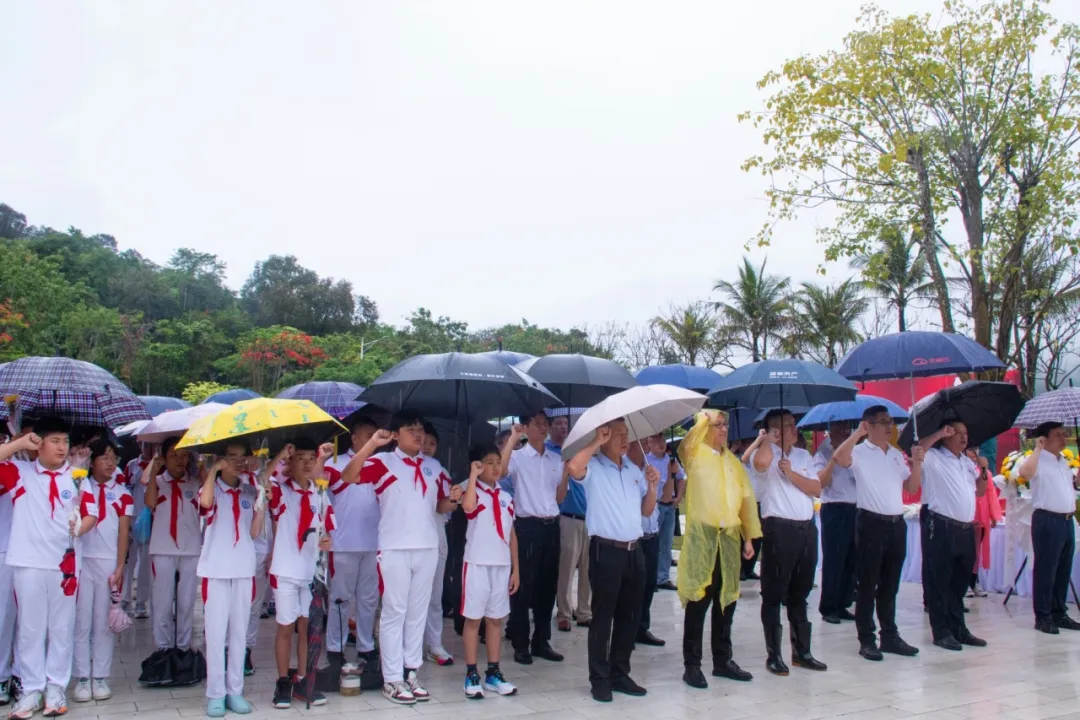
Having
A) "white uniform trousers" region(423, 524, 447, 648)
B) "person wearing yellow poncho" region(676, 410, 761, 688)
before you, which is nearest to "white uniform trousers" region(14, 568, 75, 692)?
"white uniform trousers" region(423, 524, 447, 648)

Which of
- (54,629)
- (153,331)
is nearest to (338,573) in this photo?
(54,629)

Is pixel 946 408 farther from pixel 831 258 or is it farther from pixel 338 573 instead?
pixel 831 258

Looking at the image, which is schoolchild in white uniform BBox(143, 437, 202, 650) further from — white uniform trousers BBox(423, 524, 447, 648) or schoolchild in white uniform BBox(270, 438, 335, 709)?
white uniform trousers BBox(423, 524, 447, 648)

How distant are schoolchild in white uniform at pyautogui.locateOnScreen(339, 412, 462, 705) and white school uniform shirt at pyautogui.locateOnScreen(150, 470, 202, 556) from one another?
109 centimetres

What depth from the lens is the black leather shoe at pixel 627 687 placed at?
529cm

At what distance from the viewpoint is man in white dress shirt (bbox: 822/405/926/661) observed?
6.36 metres

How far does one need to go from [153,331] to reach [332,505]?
36475mm

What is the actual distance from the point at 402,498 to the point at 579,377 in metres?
1.73

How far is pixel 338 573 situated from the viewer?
562cm

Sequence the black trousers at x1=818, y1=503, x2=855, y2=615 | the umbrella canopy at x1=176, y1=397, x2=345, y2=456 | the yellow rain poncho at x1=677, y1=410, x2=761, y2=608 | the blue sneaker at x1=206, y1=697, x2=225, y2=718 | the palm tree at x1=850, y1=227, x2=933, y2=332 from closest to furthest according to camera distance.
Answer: the umbrella canopy at x1=176, y1=397, x2=345, y2=456 < the blue sneaker at x1=206, y1=697, x2=225, y2=718 < the yellow rain poncho at x1=677, y1=410, x2=761, y2=608 < the black trousers at x1=818, y1=503, x2=855, y2=615 < the palm tree at x1=850, y1=227, x2=933, y2=332

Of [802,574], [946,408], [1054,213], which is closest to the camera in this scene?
[802,574]

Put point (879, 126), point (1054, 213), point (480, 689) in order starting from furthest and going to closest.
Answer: point (879, 126), point (1054, 213), point (480, 689)

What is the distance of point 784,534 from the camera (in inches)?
231

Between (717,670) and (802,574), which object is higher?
(802,574)
